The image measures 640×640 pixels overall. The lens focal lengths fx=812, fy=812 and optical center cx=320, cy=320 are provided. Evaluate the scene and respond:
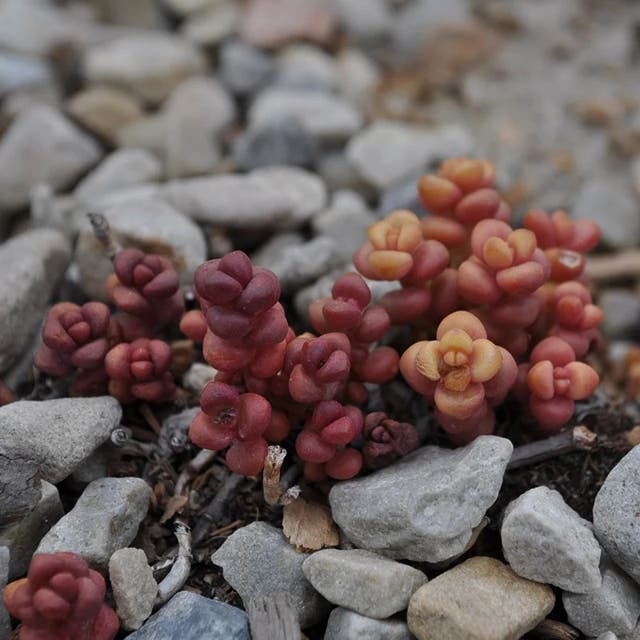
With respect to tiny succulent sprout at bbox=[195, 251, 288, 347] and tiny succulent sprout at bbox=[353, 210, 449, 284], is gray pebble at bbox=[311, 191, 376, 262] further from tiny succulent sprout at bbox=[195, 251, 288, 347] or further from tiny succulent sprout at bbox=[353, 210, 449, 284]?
tiny succulent sprout at bbox=[195, 251, 288, 347]

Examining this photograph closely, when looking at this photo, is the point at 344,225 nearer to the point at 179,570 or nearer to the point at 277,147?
the point at 277,147

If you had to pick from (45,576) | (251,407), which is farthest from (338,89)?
(45,576)

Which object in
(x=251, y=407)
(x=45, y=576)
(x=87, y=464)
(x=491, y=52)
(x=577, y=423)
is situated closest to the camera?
(x=45, y=576)

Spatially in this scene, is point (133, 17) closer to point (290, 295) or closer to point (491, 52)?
point (491, 52)

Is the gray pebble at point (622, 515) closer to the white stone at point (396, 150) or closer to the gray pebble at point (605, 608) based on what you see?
the gray pebble at point (605, 608)

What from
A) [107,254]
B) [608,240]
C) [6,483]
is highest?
[107,254]

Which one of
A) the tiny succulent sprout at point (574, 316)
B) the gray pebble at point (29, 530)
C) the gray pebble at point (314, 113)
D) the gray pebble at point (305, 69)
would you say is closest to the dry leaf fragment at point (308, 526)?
the gray pebble at point (29, 530)
